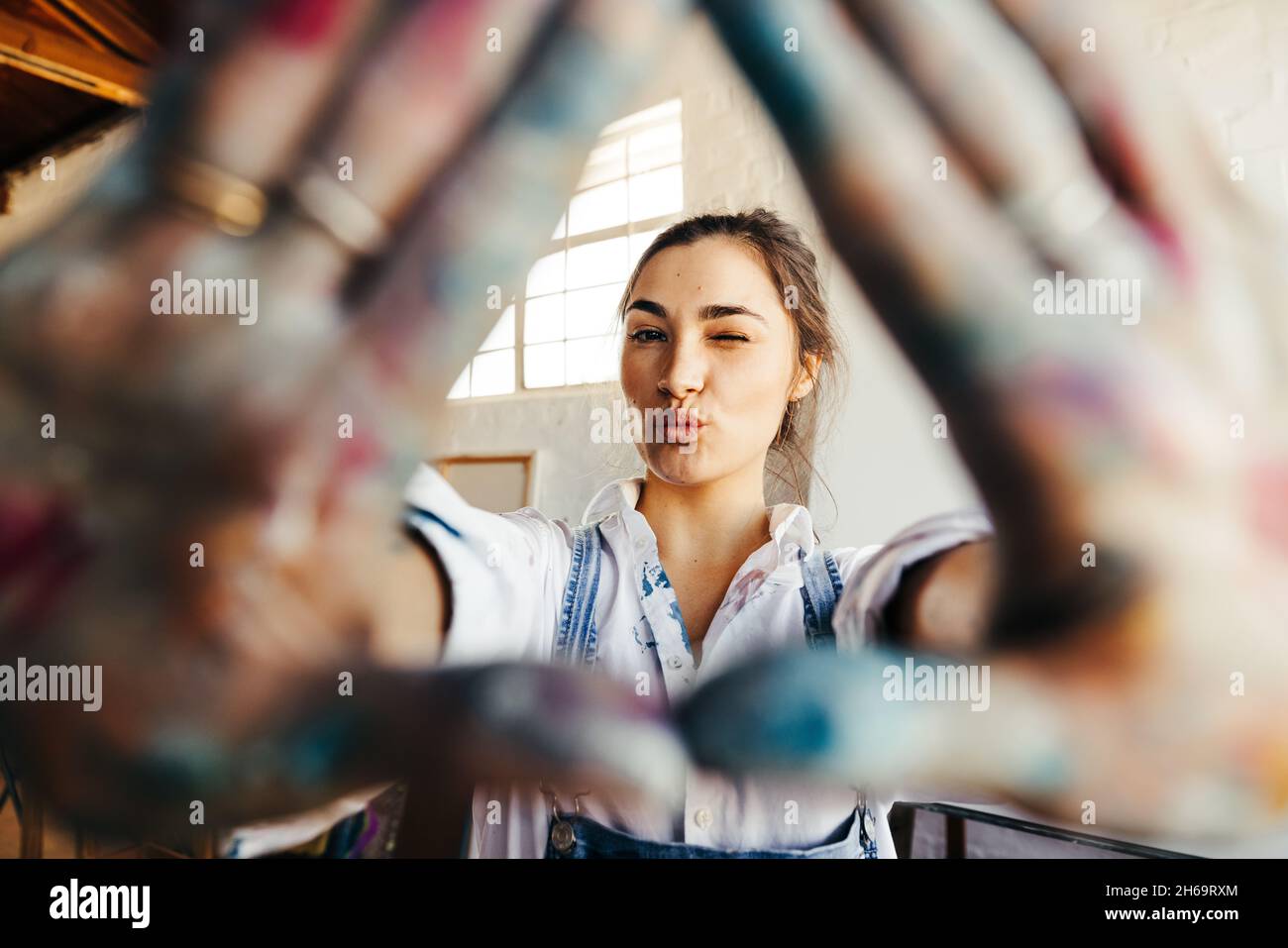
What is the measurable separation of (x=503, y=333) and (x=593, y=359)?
0.42 ft

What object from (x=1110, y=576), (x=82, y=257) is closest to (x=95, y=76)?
(x=82, y=257)

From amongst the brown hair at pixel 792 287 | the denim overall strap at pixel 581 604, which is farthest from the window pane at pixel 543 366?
the denim overall strap at pixel 581 604

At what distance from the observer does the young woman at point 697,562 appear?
2.96 feet

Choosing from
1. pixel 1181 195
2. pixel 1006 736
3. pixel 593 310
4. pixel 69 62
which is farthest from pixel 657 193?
pixel 69 62

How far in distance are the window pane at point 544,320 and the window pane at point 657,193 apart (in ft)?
0.51

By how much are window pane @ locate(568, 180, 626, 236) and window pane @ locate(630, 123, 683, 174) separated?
1.5 inches

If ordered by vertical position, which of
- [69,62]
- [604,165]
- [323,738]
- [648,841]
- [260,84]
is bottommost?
[648,841]

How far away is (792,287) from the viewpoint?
0.93 m

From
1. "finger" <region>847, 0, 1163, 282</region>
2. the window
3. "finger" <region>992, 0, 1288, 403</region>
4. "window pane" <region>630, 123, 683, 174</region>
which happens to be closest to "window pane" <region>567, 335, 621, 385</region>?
the window

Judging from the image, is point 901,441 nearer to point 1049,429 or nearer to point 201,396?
point 1049,429

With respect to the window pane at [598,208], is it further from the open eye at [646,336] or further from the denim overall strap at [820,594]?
the denim overall strap at [820,594]

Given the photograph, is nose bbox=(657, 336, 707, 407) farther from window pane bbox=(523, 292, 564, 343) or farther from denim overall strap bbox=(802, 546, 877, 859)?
denim overall strap bbox=(802, 546, 877, 859)

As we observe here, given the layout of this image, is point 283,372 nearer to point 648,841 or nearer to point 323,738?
point 323,738

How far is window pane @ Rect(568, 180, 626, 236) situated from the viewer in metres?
0.95
